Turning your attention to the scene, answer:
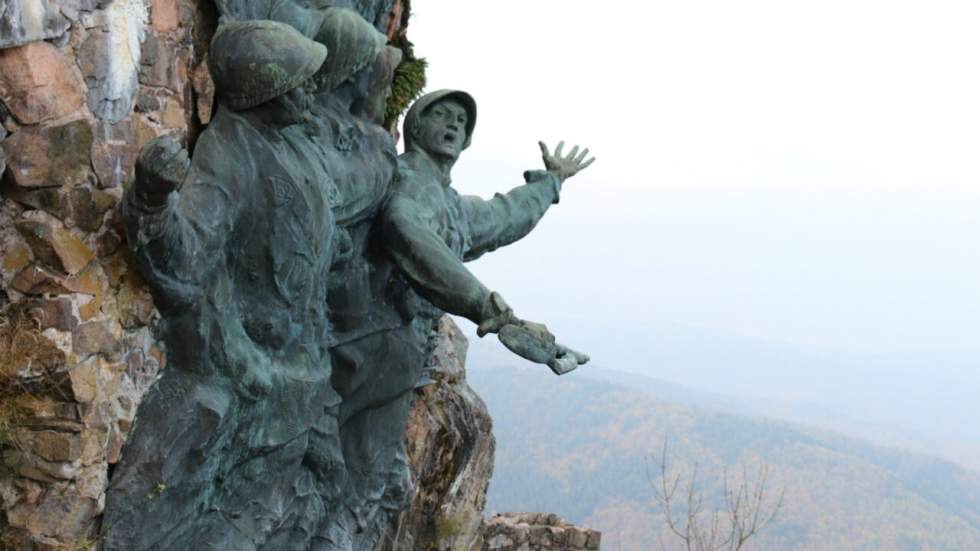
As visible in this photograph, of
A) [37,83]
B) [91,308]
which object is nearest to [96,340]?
[91,308]

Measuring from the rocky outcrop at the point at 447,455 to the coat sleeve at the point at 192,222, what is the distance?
118 inches

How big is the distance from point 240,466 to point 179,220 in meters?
1.07

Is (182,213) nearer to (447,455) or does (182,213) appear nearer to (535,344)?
(535,344)

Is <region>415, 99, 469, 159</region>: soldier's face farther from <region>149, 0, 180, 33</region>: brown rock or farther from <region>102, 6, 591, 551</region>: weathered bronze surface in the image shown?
<region>149, 0, 180, 33</region>: brown rock

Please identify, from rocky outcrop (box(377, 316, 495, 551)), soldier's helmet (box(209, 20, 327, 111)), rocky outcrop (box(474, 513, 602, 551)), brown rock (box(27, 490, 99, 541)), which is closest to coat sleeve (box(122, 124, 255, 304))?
soldier's helmet (box(209, 20, 327, 111))

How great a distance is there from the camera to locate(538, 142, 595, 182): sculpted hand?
6266 millimetres

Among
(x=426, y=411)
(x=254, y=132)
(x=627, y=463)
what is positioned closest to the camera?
(x=254, y=132)

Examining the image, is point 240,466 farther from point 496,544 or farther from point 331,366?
point 496,544

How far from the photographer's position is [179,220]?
4.11 meters

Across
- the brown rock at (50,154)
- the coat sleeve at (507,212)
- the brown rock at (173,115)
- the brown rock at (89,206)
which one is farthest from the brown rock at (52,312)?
the coat sleeve at (507,212)

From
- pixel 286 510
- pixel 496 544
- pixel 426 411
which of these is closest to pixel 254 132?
pixel 286 510

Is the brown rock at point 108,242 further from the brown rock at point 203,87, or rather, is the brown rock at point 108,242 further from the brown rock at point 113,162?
the brown rock at point 203,87

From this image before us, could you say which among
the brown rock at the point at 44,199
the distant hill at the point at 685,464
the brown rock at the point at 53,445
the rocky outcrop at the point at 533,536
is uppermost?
the brown rock at the point at 44,199

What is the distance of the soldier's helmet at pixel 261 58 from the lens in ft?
14.3
